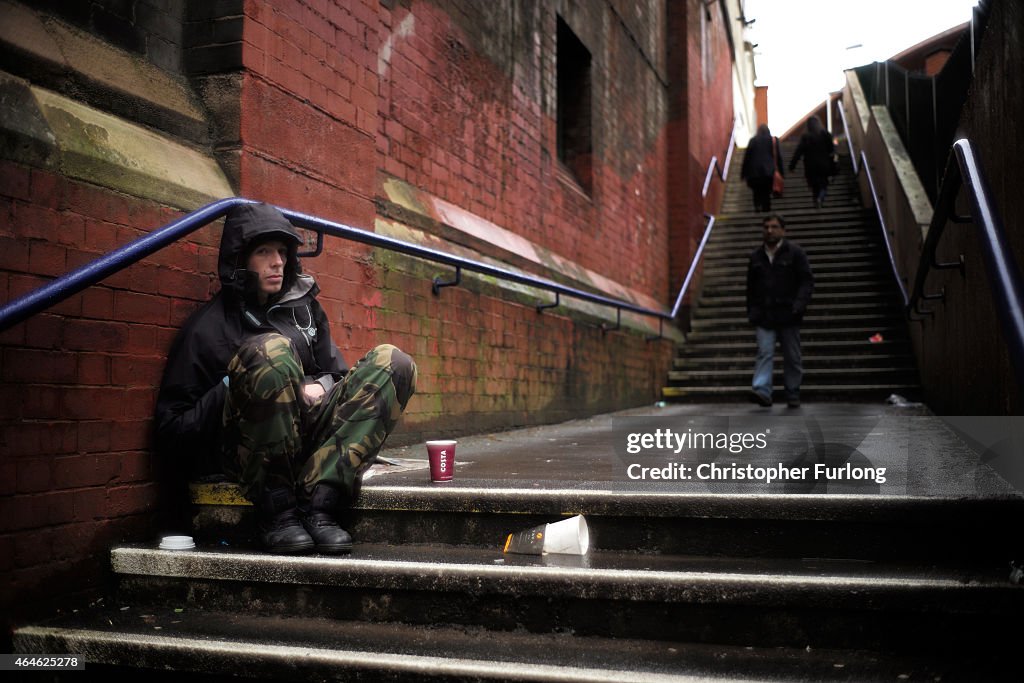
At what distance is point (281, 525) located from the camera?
2.84 meters

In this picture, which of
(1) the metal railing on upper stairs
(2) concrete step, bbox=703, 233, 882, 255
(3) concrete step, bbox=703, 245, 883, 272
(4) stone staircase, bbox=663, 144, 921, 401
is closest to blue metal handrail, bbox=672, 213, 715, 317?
(2) concrete step, bbox=703, 233, 882, 255

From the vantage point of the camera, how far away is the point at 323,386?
3129 mm

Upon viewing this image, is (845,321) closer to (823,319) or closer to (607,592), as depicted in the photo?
(823,319)

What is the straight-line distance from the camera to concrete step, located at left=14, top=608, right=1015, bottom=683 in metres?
2.12

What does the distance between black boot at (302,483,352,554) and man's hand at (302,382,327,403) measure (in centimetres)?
31

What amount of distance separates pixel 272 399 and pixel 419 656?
955mm

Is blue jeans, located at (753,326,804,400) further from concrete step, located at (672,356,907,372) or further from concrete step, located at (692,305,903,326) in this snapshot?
concrete step, located at (692,305,903,326)

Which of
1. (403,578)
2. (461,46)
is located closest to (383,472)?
(403,578)

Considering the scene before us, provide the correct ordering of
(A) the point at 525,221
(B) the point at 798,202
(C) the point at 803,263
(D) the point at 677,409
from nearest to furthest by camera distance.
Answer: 1. (A) the point at 525,221
2. (C) the point at 803,263
3. (D) the point at 677,409
4. (B) the point at 798,202

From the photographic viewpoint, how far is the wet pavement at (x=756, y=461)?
2930mm

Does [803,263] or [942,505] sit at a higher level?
[803,263]

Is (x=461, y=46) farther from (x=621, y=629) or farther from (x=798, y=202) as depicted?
(x=798, y=202)

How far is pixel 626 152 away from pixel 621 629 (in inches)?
316

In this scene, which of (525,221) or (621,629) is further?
(525,221)
